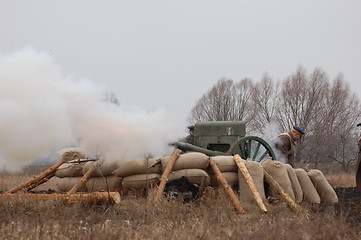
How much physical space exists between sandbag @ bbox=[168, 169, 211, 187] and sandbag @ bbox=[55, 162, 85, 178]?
216 centimetres

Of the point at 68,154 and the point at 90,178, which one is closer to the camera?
the point at 90,178

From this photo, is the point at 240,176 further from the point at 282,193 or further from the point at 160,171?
the point at 160,171

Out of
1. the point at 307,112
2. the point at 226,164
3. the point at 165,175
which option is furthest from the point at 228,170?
the point at 307,112

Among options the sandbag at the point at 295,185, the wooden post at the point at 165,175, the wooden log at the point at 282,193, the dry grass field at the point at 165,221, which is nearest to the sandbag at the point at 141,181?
the wooden post at the point at 165,175

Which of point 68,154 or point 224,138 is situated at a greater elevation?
point 224,138

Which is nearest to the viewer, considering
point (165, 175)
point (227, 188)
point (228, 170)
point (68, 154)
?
point (227, 188)

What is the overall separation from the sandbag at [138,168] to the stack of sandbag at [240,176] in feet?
3.34

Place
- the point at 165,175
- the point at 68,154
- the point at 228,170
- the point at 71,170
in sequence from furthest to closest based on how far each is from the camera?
the point at 68,154, the point at 71,170, the point at 228,170, the point at 165,175

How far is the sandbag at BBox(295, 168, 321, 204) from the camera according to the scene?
8492mm

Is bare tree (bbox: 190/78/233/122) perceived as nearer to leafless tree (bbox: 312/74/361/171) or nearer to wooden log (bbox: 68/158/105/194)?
leafless tree (bbox: 312/74/361/171)

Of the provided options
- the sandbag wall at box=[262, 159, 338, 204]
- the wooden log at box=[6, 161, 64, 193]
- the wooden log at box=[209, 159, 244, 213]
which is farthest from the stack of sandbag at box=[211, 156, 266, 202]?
the wooden log at box=[6, 161, 64, 193]

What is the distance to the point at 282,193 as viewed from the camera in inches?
285

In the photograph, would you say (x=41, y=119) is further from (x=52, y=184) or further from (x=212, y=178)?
(x=52, y=184)

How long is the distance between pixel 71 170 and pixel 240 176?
336 centimetres
